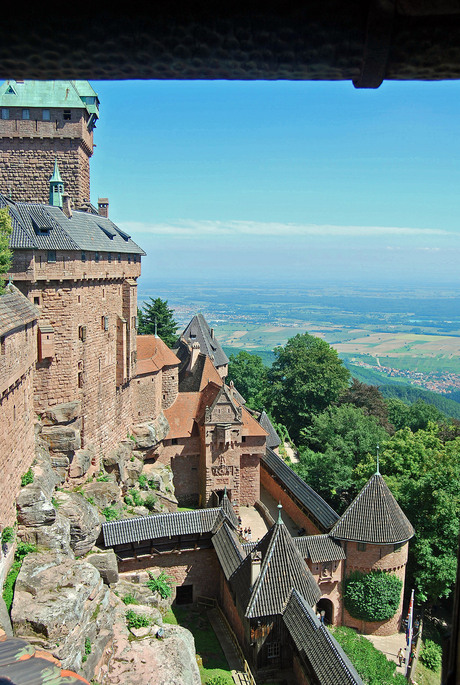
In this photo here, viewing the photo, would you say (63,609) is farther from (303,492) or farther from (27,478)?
(303,492)

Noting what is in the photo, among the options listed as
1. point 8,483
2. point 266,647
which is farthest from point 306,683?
point 8,483

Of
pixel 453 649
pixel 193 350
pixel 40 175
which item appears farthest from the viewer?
pixel 193 350

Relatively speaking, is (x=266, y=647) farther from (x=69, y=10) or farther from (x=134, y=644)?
(x=69, y=10)

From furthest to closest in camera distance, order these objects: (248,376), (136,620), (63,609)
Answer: (248,376) → (136,620) → (63,609)

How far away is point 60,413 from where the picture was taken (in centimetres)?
1973

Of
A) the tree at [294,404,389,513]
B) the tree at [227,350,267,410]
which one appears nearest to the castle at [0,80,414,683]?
the tree at [294,404,389,513]

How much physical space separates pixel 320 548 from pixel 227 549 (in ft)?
12.7

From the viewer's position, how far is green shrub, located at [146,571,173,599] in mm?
22188

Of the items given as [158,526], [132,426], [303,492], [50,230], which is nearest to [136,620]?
[158,526]

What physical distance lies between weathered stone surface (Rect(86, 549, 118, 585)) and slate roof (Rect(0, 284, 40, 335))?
9109mm

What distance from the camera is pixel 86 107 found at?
2492cm

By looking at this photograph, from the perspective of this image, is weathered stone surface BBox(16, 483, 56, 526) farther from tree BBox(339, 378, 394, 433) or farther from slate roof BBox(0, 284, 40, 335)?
tree BBox(339, 378, 394, 433)

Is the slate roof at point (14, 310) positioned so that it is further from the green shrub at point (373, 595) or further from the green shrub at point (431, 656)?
the green shrub at point (431, 656)

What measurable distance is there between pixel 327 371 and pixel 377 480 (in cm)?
2389
